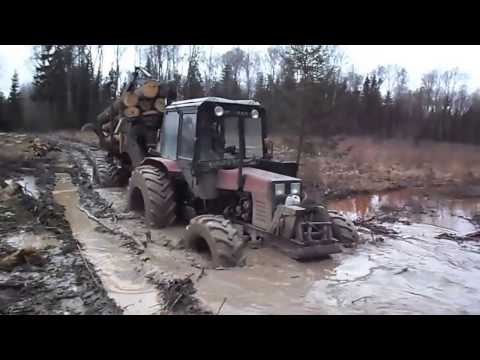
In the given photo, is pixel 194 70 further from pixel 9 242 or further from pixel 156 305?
pixel 156 305

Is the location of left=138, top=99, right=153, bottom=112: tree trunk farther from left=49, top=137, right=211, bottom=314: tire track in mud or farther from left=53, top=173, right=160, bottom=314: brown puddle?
left=53, top=173, right=160, bottom=314: brown puddle

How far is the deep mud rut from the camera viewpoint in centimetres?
498

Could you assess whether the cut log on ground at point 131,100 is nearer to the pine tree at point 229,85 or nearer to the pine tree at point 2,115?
the pine tree at point 2,115

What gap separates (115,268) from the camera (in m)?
6.50

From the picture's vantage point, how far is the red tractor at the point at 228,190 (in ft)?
21.1

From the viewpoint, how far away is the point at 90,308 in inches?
204

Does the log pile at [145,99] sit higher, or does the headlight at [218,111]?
the log pile at [145,99]

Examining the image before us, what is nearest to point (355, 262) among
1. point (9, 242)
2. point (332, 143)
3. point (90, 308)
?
point (90, 308)

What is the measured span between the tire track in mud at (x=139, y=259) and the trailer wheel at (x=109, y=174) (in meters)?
0.39

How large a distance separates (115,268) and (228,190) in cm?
231

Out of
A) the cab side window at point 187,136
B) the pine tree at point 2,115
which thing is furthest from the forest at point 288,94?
the cab side window at point 187,136

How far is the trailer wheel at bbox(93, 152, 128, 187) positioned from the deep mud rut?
3.22 meters

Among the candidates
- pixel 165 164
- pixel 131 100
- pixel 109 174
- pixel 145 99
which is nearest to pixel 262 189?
pixel 165 164
